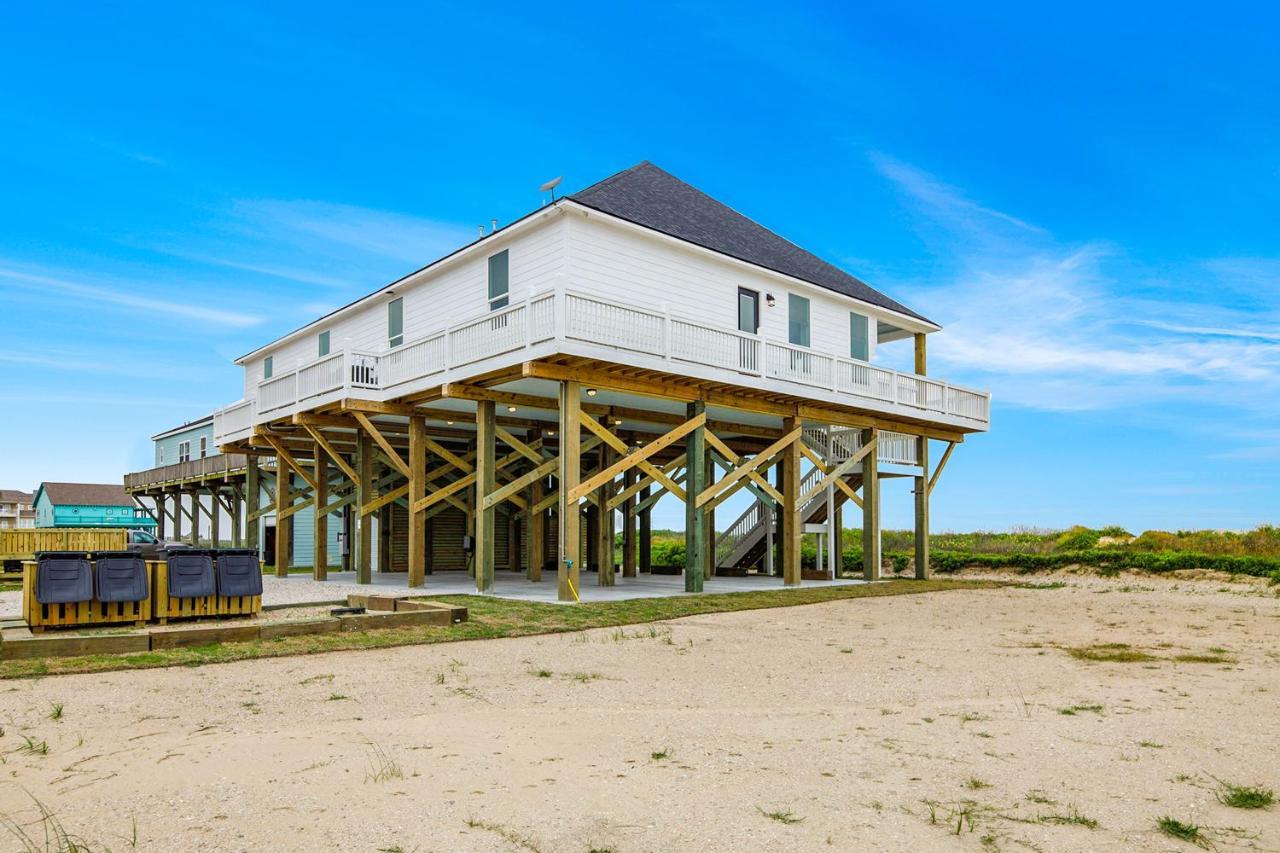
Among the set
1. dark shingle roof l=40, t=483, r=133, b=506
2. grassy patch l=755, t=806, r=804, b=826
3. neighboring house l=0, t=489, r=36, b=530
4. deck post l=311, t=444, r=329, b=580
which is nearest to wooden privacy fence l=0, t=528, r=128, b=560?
deck post l=311, t=444, r=329, b=580

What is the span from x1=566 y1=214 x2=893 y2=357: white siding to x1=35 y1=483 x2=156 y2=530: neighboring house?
199 ft

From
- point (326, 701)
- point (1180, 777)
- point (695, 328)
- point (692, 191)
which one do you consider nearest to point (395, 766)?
point (326, 701)

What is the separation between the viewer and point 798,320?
22859 millimetres

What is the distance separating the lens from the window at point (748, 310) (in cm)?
2133

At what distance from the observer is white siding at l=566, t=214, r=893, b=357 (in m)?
18.2

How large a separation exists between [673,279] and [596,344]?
4.22 metres

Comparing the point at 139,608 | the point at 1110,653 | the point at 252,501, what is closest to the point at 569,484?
the point at 139,608

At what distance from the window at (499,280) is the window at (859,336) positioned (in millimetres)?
9683

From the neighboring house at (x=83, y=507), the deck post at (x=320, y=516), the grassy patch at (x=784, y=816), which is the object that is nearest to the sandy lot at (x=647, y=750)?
the grassy patch at (x=784, y=816)

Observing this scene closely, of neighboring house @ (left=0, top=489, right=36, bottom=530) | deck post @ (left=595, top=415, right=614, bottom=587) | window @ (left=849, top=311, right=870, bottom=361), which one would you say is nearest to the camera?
deck post @ (left=595, top=415, right=614, bottom=587)

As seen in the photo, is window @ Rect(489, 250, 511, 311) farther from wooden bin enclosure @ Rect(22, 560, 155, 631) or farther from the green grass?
wooden bin enclosure @ Rect(22, 560, 155, 631)

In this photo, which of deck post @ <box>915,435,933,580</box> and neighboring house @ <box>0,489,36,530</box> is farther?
neighboring house @ <box>0,489,36,530</box>

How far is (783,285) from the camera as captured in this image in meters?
22.4

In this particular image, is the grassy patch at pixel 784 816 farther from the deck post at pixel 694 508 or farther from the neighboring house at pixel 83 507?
the neighboring house at pixel 83 507
